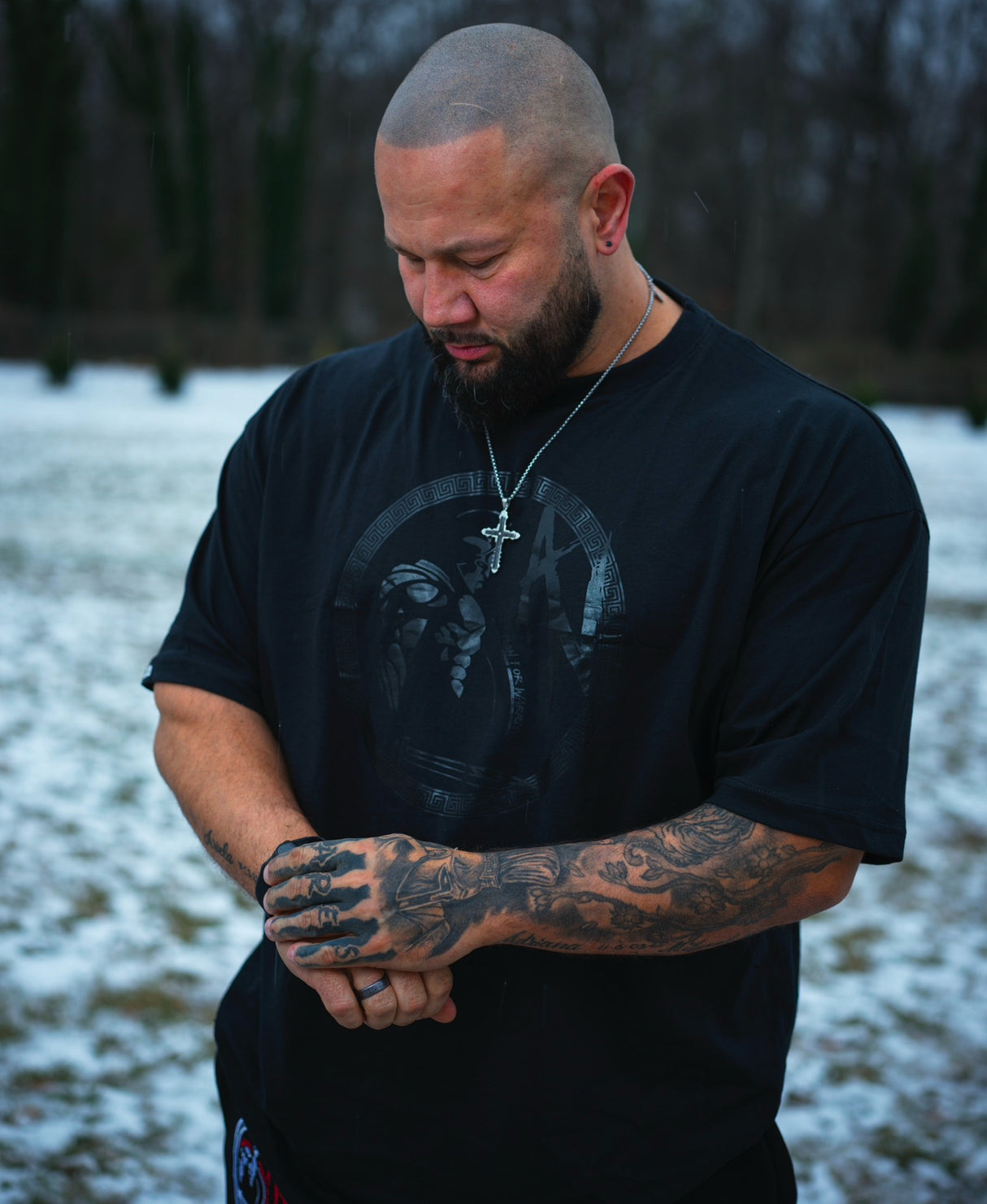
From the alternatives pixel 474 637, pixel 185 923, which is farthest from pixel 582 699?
pixel 185 923

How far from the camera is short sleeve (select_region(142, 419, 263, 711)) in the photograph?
1636 mm

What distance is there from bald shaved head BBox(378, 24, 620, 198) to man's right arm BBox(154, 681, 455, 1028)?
832 mm

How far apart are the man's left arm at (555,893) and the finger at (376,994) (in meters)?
0.03

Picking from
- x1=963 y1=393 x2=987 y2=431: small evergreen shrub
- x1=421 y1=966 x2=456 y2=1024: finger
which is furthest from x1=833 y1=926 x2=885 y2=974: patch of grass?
x1=963 y1=393 x2=987 y2=431: small evergreen shrub

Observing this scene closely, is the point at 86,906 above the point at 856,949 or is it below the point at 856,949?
below

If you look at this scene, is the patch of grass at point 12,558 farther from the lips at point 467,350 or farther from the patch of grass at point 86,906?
the lips at point 467,350

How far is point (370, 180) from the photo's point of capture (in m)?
34.3

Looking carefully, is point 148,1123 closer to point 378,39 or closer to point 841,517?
point 841,517

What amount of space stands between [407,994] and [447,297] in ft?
2.90

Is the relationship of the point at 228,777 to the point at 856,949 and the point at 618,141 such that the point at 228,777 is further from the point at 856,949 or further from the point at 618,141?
the point at 618,141

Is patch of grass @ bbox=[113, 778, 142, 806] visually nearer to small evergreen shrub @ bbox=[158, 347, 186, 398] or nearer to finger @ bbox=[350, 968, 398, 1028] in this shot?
finger @ bbox=[350, 968, 398, 1028]

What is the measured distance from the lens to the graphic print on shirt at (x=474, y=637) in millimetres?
1442

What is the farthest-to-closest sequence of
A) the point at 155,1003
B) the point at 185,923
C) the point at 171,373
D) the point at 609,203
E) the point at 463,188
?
the point at 171,373 → the point at 185,923 → the point at 155,1003 → the point at 609,203 → the point at 463,188

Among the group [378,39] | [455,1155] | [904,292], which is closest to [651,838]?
[455,1155]
